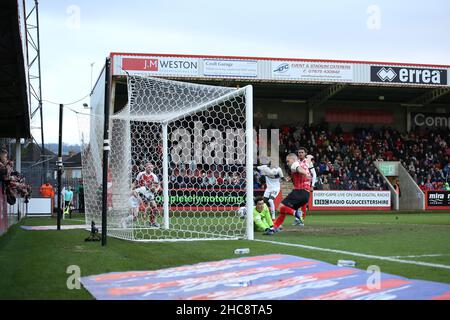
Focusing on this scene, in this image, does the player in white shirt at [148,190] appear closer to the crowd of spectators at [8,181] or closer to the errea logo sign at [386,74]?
the crowd of spectators at [8,181]

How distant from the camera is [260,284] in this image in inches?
238

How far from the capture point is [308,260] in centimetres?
774

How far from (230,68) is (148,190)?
1881 cm

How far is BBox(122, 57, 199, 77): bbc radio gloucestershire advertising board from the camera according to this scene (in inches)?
1271

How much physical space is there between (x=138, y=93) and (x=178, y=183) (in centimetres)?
516

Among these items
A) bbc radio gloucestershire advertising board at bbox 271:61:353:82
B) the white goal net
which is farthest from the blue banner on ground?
bbc radio gloucestershire advertising board at bbox 271:61:353:82

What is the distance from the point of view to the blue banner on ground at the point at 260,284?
5402mm

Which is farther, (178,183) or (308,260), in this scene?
(178,183)

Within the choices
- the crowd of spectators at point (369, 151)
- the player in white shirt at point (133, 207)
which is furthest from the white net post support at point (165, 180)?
the crowd of spectators at point (369, 151)

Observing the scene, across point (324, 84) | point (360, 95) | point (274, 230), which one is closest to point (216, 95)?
point (274, 230)

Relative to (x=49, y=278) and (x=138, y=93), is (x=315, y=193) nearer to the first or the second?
(x=138, y=93)

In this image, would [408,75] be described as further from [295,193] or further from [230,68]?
[295,193]

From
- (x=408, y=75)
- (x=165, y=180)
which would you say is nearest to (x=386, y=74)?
(x=408, y=75)
